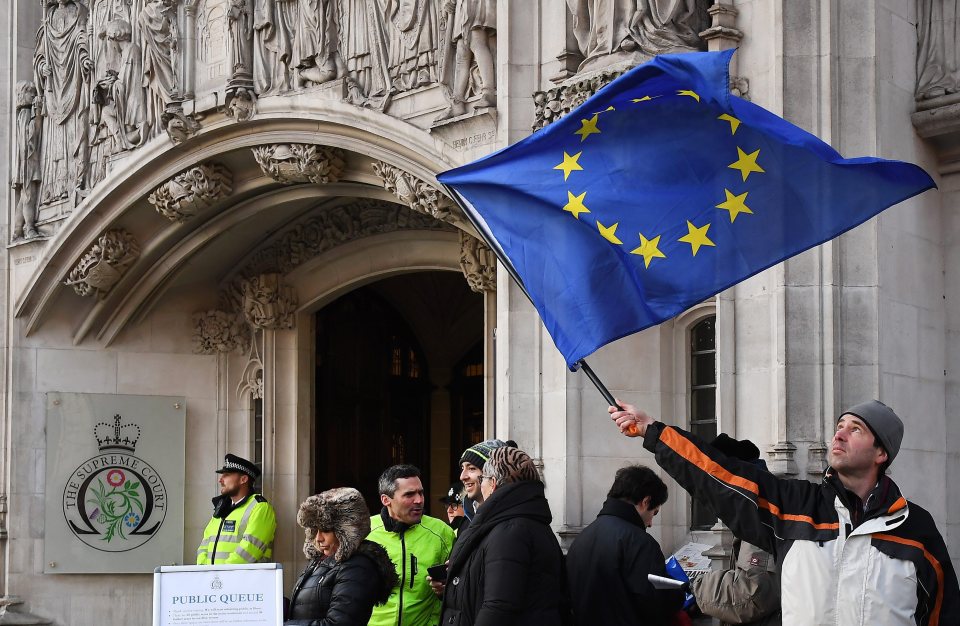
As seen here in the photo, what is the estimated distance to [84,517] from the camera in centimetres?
1382

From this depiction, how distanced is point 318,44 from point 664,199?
561cm

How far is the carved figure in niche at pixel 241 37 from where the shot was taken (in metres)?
11.1

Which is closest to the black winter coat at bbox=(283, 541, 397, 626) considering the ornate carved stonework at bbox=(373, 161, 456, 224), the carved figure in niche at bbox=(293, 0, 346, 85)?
the ornate carved stonework at bbox=(373, 161, 456, 224)

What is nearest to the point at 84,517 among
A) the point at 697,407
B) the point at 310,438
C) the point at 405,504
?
the point at 310,438

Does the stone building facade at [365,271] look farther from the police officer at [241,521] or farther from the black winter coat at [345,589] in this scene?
the black winter coat at [345,589]

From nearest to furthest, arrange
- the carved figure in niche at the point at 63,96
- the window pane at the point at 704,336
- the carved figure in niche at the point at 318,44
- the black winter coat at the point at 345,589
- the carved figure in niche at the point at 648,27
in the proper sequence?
the black winter coat at the point at 345,589 → the carved figure in niche at the point at 648,27 → the window pane at the point at 704,336 → the carved figure in niche at the point at 318,44 → the carved figure in niche at the point at 63,96

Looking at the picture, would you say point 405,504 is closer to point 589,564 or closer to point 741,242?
point 589,564

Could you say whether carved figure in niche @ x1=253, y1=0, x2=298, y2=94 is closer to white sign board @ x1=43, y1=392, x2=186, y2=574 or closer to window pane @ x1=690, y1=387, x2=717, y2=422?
window pane @ x1=690, y1=387, x2=717, y2=422

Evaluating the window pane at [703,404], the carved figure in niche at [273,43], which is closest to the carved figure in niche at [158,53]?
the carved figure in niche at [273,43]

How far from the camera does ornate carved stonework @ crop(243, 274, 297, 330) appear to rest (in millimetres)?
13508

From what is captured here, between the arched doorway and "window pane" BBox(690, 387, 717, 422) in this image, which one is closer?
"window pane" BBox(690, 387, 717, 422)

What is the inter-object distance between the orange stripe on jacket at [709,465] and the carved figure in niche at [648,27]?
397 cm

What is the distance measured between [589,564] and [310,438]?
26.9 feet

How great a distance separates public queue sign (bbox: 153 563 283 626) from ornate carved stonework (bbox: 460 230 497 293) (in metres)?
5.34
